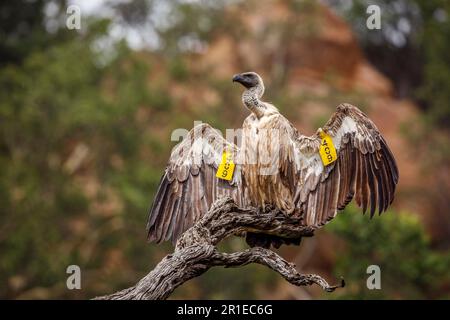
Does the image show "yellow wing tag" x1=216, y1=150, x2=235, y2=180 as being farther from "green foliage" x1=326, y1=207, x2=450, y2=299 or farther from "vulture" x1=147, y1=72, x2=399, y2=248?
"green foliage" x1=326, y1=207, x2=450, y2=299

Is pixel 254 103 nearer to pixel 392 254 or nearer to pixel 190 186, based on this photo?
pixel 190 186

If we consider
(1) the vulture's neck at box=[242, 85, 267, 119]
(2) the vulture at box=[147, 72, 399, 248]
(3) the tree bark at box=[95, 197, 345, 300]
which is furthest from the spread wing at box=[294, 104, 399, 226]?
(1) the vulture's neck at box=[242, 85, 267, 119]

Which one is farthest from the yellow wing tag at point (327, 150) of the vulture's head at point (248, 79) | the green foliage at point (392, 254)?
the green foliage at point (392, 254)

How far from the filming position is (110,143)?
26516mm

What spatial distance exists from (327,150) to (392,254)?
34.7ft

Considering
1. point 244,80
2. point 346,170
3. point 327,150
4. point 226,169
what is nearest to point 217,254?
point 226,169

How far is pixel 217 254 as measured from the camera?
27.6ft

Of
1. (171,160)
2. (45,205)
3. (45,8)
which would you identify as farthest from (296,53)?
(171,160)

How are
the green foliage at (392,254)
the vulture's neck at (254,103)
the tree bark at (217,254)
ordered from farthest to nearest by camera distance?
the green foliage at (392,254) → the vulture's neck at (254,103) → the tree bark at (217,254)

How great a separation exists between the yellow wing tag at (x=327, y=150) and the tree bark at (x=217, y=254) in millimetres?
714

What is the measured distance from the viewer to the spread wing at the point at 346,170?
9.37 m

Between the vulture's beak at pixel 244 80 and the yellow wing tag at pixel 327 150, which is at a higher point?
the vulture's beak at pixel 244 80

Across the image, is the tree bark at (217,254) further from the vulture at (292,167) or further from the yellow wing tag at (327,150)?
the yellow wing tag at (327,150)

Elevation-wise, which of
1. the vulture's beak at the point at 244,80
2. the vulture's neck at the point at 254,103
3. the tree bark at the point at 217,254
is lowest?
the tree bark at the point at 217,254
